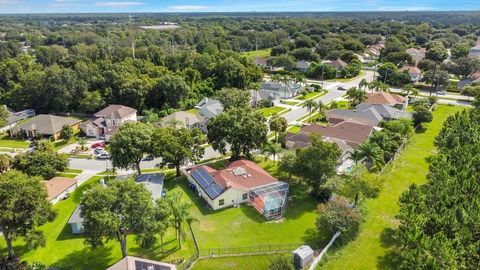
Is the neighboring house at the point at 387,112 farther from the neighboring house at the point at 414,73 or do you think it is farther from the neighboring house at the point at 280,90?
the neighboring house at the point at 414,73

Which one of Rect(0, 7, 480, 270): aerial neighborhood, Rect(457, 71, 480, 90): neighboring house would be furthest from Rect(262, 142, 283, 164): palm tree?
Rect(457, 71, 480, 90): neighboring house

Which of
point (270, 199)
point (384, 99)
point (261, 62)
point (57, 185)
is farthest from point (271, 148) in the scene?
point (261, 62)

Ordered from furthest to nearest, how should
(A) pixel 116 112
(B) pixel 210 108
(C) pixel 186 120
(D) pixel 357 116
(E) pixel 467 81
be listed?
(E) pixel 467 81
(B) pixel 210 108
(A) pixel 116 112
(C) pixel 186 120
(D) pixel 357 116

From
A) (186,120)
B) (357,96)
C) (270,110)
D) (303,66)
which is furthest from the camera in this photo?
(303,66)

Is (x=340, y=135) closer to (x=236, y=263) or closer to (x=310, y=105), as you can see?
(x=310, y=105)

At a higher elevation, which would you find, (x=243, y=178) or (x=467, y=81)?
(x=467, y=81)

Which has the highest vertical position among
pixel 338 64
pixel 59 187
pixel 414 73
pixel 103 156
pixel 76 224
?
pixel 338 64

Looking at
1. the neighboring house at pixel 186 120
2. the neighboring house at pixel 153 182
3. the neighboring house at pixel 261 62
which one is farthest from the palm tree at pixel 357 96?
the neighboring house at pixel 261 62

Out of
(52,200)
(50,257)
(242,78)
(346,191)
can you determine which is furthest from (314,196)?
(242,78)
